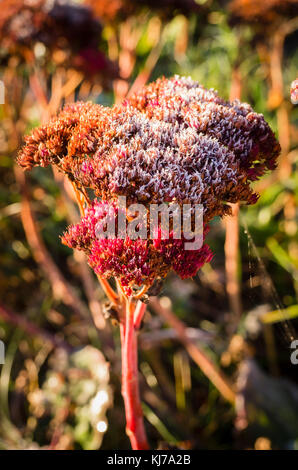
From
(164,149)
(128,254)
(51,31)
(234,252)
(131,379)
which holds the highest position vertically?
(51,31)

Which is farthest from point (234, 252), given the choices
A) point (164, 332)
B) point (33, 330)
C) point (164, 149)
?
point (164, 149)

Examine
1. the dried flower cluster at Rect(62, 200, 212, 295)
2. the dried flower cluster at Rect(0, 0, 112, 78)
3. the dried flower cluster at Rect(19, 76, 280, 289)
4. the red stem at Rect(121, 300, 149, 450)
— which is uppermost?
the dried flower cluster at Rect(0, 0, 112, 78)

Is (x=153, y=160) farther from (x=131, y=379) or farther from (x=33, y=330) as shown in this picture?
(x=33, y=330)

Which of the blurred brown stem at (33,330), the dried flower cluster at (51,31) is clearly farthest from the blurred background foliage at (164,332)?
the dried flower cluster at (51,31)

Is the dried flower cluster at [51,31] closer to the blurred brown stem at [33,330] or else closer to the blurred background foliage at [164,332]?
the blurred background foliage at [164,332]

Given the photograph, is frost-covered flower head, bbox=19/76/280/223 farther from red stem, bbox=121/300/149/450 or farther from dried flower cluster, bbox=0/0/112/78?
dried flower cluster, bbox=0/0/112/78

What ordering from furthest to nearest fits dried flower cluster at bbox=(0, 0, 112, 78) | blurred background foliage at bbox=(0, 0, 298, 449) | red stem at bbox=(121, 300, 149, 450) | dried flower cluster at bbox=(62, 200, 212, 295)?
dried flower cluster at bbox=(0, 0, 112, 78), blurred background foliage at bbox=(0, 0, 298, 449), red stem at bbox=(121, 300, 149, 450), dried flower cluster at bbox=(62, 200, 212, 295)

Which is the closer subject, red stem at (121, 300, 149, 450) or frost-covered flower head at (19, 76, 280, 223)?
frost-covered flower head at (19, 76, 280, 223)

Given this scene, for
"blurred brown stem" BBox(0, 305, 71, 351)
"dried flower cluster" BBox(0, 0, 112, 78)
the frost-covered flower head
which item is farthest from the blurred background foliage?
the frost-covered flower head
